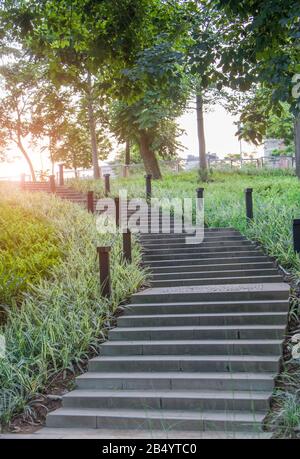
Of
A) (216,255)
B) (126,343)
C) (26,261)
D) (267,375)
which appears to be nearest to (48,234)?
(26,261)

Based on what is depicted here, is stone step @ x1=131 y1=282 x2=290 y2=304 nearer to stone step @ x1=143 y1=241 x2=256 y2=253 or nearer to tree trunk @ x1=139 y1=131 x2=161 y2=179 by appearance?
stone step @ x1=143 y1=241 x2=256 y2=253

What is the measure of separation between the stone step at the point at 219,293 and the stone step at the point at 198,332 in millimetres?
932

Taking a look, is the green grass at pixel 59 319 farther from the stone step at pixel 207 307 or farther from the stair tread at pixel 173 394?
the stair tread at pixel 173 394

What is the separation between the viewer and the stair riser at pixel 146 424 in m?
6.32

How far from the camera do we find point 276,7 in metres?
8.18

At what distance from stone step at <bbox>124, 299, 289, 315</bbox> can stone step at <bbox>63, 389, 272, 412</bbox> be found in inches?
88.8

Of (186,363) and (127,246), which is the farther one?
(127,246)

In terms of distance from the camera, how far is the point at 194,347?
27.5 ft

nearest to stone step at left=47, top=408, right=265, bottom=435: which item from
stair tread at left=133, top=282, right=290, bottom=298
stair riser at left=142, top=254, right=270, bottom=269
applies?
stair tread at left=133, top=282, right=290, bottom=298

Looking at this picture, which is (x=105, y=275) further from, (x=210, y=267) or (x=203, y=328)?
(x=210, y=267)

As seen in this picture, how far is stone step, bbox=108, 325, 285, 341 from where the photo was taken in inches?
334

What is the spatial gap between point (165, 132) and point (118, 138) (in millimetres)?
2505

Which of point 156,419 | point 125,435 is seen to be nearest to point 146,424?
point 156,419

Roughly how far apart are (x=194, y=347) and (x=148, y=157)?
23.2 metres
